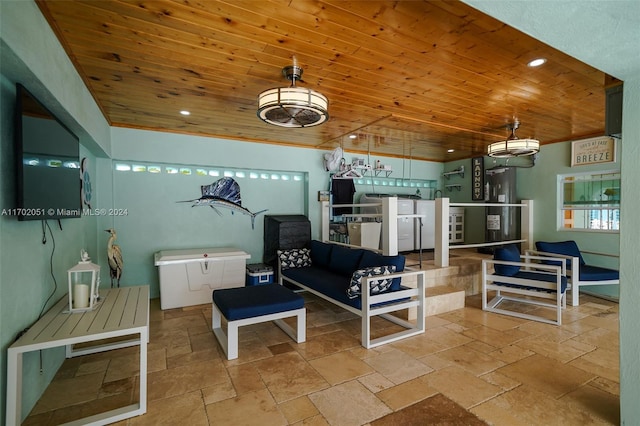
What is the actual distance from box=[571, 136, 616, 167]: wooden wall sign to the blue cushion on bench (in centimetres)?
513

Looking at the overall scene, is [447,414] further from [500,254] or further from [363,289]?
[500,254]

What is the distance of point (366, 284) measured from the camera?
2.95 metres

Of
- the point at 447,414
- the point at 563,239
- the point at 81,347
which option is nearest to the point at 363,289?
the point at 447,414

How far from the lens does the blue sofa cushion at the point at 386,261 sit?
3.33m

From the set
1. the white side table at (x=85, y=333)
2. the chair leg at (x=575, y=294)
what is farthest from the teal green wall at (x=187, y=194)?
the chair leg at (x=575, y=294)

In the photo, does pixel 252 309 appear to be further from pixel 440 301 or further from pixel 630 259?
pixel 630 259

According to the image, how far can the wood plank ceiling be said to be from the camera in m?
1.88

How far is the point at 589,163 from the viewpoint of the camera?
483 centimetres

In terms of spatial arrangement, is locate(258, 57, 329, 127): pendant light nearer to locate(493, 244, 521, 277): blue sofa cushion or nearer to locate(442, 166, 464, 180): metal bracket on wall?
locate(493, 244, 521, 277): blue sofa cushion

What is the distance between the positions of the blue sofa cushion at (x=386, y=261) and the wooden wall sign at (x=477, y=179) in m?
3.70

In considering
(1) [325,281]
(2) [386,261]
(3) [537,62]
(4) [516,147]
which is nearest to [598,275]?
(4) [516,147]

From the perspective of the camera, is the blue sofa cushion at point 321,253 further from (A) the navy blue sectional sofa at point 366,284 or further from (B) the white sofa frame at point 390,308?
(B) the white sofa frame at point 390,308

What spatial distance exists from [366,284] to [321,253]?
1699 mm

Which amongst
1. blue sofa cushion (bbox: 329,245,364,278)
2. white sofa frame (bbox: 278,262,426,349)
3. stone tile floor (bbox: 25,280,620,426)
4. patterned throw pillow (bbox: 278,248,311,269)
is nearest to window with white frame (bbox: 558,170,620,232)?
stone tile floor (bbox: 25,280,620,426)
